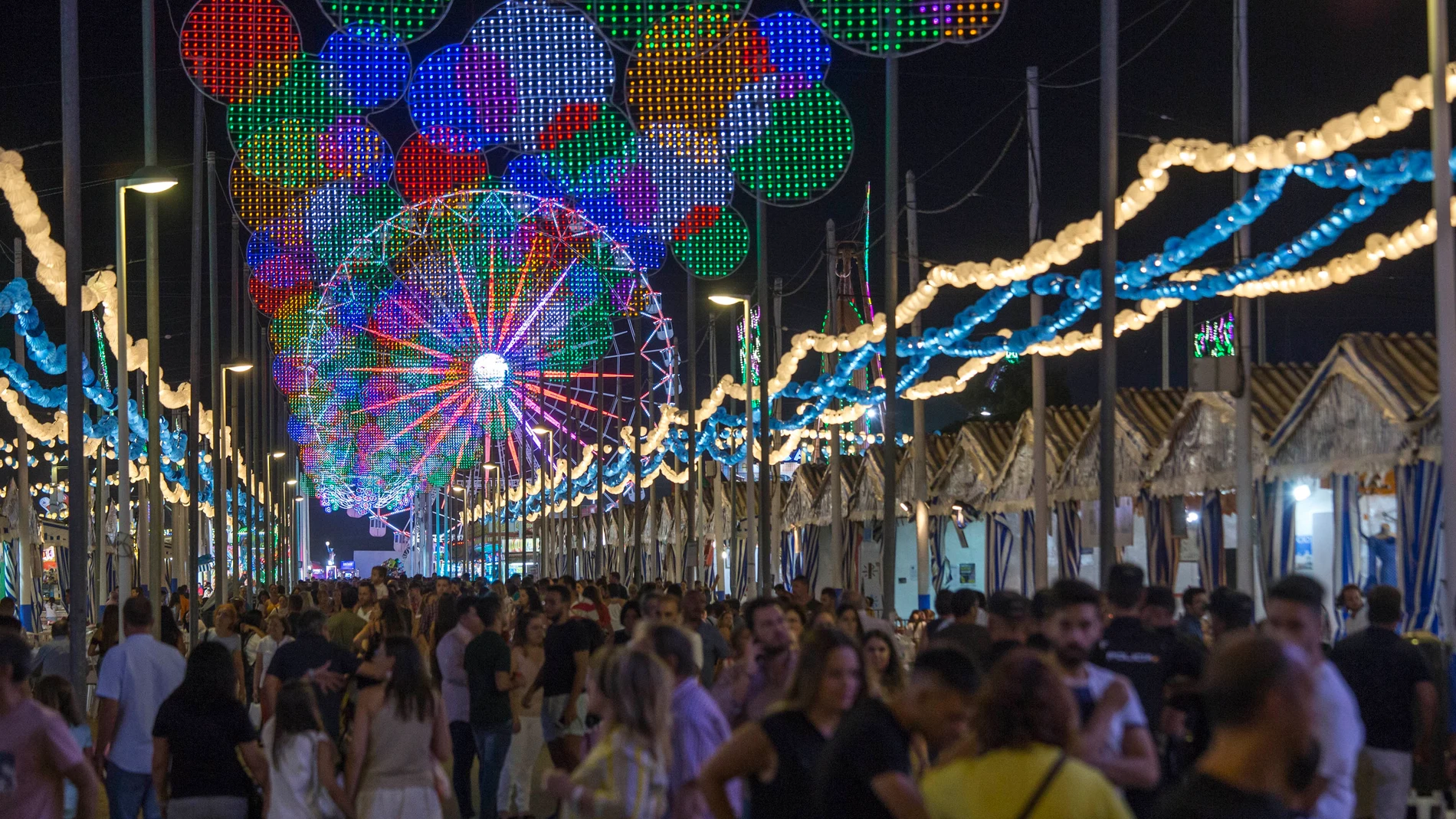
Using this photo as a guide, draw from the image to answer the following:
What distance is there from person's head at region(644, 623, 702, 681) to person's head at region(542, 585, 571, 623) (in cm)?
718

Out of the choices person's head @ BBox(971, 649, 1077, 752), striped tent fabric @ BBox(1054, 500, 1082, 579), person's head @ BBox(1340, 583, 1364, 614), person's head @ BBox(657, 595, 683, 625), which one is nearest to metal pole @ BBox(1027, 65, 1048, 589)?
striped tent fabric @ BBox(1054, 500, 1082, 579)

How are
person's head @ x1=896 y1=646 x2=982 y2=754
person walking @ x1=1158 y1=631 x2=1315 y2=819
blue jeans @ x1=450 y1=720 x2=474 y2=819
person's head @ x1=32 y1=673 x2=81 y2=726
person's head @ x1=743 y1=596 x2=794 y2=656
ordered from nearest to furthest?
person walking @ x1=1158 y1=631 x2=1315 y2=819 → person's head @ x1=896 y1=646 x2=982 y2=754 → person's head @ x1=743 y1=596 x2=794 y2=656 → person's head @ x1=32 y1=673 x2=81 y2=726 → blue jeans @ x1=450 y1=720 x2=474 y2=819

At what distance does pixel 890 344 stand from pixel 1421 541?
7459mm

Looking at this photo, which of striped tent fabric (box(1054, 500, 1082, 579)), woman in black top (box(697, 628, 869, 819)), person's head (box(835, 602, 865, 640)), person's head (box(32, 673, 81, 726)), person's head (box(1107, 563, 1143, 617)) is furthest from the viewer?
striped tent fabric (box(1054, 500, 1082, 579))

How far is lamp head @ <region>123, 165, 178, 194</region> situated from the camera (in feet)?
68.8

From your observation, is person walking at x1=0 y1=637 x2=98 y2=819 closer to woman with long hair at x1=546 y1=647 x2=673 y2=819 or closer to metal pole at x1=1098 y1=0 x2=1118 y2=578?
woman with long hair at x1=546 y1=647 x2=673 y2=819

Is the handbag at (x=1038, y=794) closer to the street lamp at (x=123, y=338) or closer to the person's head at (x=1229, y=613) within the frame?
the person's head at (x=1229, y=613)

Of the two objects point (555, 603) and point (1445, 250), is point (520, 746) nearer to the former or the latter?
point (555, 603)

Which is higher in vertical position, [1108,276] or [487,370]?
[487,370]

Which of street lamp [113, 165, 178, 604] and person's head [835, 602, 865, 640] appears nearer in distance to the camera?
person's head [835, 602, 865, 640]

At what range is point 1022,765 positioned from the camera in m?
4.84

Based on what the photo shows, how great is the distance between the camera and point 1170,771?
8672 millimetres

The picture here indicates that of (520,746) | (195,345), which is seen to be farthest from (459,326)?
(520,746)

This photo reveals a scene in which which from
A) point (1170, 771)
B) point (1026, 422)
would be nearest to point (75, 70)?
point (1170, 771)
